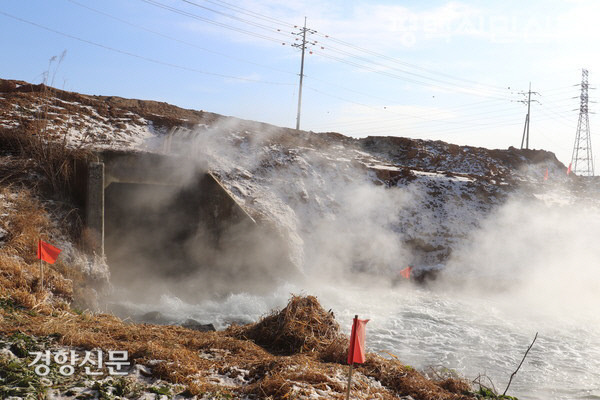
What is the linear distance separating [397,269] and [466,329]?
15.3 ft

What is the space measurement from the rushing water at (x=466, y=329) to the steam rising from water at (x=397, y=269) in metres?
0.04

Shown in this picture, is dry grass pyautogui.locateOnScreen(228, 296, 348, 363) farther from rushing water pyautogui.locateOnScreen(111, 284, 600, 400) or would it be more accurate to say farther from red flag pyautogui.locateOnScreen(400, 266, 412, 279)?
red flag pyautogui.locateOnScreen(400, 266, 412, 279)

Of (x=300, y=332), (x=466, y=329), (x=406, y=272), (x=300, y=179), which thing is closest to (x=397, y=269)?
(x=406, y=272)

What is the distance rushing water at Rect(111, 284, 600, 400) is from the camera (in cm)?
817

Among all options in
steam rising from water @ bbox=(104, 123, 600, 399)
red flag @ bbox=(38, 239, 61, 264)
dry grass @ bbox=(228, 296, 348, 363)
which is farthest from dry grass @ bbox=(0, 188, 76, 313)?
dry grass @ bbox=(228, 296, 348, 363)

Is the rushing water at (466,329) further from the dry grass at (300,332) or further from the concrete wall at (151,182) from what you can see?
the dry grass at (300,332)

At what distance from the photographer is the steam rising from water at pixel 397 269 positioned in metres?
9.45

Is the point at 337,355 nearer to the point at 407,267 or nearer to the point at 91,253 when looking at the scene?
the point at 91,253

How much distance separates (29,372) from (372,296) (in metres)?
10.6

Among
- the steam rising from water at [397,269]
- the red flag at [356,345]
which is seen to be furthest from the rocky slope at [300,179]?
the red flag at [356,345]

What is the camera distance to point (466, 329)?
10875mm

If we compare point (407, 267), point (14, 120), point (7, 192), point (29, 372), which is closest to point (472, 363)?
point (407, 267)

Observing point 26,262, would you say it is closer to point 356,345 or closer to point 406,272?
point 356,345

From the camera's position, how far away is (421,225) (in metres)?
17.3
